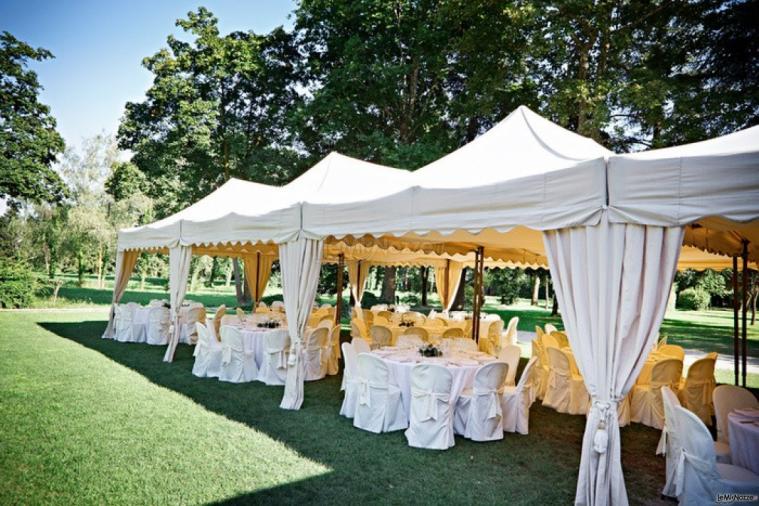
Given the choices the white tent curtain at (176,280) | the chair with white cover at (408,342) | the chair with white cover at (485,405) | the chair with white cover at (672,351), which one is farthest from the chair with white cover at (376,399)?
the white tent curtain at (176,280)

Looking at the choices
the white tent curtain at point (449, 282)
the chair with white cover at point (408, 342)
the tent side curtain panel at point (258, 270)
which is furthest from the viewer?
the white tent curtain at point (449, 282)

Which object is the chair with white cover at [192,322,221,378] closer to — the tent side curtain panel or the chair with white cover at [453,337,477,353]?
the chair with white cover at [453,337,477,353]

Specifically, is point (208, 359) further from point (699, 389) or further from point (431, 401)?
point (699, 389)

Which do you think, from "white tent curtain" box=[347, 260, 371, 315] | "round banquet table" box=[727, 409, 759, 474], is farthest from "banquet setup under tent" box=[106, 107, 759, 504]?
"white tent curtain" box=[347, 260, 371, 315]

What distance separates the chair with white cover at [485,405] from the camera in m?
5.10

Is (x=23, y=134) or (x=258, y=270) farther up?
(x=23, y=134)

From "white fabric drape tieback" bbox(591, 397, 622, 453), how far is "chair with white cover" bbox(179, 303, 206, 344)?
9906mm

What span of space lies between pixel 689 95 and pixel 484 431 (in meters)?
11.7

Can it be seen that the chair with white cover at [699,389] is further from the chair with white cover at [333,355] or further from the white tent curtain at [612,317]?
the chair with white cover at [333,355]

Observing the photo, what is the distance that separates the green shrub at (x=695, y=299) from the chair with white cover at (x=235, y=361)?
42531mm

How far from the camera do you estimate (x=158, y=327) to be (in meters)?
11.2

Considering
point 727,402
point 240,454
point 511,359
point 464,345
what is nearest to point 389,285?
point 464,345

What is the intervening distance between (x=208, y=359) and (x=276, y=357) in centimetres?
137

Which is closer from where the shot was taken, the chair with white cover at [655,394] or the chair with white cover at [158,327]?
the chair with white cover at [655,394]
